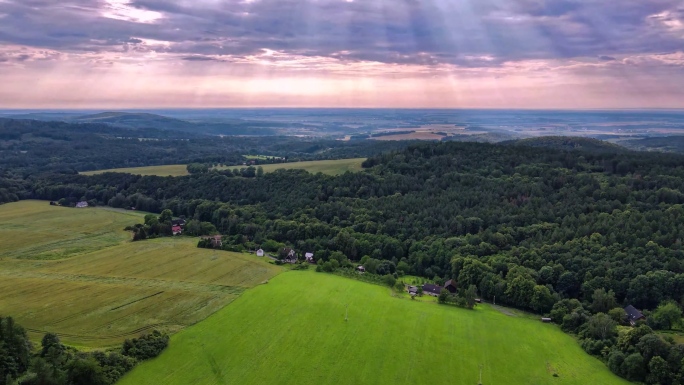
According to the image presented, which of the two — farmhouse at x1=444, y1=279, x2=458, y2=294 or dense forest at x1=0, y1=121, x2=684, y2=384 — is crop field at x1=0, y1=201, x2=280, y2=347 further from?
farmhouse at x1=444, y1=279, x2=458, y2=294

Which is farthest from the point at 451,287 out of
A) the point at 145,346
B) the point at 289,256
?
the point at 145,346

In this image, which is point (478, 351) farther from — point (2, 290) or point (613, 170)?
point (613, 170)

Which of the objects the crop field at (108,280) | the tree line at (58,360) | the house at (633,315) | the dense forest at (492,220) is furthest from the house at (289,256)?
the house at (633,315)

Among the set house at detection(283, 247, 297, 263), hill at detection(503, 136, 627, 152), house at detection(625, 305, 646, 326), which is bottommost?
house at detection(283, 247, 297, 263)

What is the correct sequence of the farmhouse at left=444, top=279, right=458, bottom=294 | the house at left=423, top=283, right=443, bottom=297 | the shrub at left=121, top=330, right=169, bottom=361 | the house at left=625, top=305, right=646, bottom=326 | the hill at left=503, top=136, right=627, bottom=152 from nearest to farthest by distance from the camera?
1. the shrub at left=121, top=330, right=169, bottom=361
2. the house at left=625, top=305, right=646, bottom=326
3. the house at left=423, top=283, right=443, bottom=297
4. the farmhouse at left=444, top=279, right=458, bottom=294
5. the hill at left=503, top=136, right=627, bottom=152

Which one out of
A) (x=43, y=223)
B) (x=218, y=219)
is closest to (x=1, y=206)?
(x=43, y=223)

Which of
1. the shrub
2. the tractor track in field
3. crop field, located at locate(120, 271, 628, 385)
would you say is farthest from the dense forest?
the shrub
